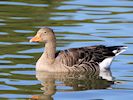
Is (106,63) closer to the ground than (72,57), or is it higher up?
closer to the ground

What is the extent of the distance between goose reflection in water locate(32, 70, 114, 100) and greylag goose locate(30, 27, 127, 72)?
0.20 m

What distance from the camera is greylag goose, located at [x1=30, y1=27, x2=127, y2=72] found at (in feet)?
63.9

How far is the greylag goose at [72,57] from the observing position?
19484mm

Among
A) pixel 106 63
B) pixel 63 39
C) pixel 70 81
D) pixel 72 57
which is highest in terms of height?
pixel 63 39

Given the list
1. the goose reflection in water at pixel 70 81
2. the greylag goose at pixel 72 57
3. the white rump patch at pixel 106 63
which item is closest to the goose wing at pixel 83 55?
the greylag goose at pixel 72 57

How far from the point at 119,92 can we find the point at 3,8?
9950mm

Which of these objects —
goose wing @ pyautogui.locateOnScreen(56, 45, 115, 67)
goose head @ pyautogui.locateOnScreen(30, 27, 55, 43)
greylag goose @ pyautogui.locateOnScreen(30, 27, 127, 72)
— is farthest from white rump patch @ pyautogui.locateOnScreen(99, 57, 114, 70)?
goose head @ pyautogui.locateOnScreen(30, 27, 55, 43)

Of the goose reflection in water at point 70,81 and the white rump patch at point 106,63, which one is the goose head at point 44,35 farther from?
the white rump patch at point 106,63

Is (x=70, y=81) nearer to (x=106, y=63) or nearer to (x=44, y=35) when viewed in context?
(x=106, y=63)

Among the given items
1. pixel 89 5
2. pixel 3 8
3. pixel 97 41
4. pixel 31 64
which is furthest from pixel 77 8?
pixel 31 64

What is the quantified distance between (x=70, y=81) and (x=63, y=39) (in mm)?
3814

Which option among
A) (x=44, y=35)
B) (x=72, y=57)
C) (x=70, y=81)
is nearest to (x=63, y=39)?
(x=44, y=35)

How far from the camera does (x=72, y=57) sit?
64.1 ft

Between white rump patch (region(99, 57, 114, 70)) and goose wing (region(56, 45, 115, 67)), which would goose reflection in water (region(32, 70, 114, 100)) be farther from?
goose wing (region(56, 45, 115, 67))
